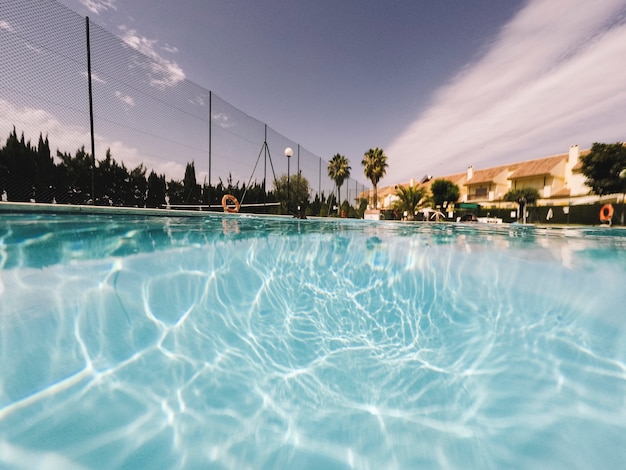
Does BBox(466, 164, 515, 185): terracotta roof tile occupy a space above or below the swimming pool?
above

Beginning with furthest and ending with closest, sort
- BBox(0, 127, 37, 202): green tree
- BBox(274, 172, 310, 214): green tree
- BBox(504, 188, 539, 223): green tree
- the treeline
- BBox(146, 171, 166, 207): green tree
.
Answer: BBox(504, 188, 539, 223): green tree → BBox(274, 172, 310, 214): green tree → BBox(146, 171, 166, 207): green tree → the treeline → BBox(0, 127, 37, 202): green tree

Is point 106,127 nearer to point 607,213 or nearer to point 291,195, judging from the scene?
point 291,195

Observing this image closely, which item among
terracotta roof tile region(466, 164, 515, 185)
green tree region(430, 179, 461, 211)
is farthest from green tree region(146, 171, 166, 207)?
terracotta roof tile region(466, 164, 515, 185)

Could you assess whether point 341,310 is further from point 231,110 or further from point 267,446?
point 231,110

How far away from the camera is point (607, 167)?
72.3ft

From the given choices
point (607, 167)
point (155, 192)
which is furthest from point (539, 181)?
point (155, 192)

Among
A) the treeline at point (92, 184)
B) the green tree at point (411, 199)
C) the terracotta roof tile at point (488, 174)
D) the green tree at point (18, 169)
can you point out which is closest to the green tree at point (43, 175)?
the treeline at point (92, 184)

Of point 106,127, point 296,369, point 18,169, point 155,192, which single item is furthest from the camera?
point 155,192

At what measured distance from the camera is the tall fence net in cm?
728

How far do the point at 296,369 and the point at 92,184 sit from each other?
9.19 metres

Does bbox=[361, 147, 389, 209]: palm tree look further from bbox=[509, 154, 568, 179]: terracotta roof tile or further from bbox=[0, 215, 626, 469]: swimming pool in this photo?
bbox=[0, 215, 626, 469]: swimming pool

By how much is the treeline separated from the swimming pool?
7.42 m

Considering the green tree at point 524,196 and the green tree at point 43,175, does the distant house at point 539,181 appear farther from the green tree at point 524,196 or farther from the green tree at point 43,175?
the green tree at point 43,175

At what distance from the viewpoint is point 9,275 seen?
9.31 feet
